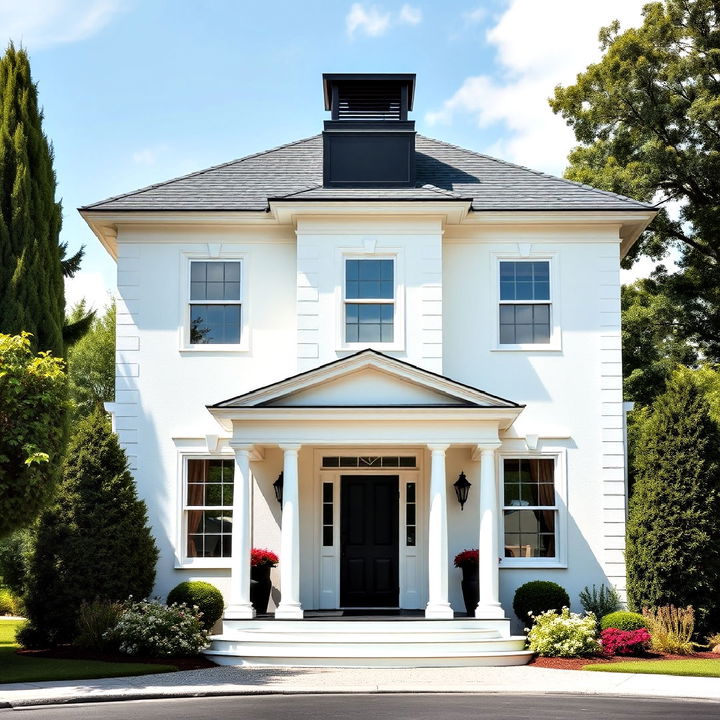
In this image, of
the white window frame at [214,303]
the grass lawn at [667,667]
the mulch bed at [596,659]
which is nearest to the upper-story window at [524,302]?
the white window frame at [214,303]

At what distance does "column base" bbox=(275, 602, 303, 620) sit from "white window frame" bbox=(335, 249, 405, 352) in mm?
5052

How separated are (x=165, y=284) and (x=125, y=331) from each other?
1.22m

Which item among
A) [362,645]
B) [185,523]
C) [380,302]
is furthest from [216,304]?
[362,645]

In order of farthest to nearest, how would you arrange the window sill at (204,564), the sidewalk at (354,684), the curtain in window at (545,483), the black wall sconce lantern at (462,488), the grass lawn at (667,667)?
the curtain in window at (545,483) < the black wall sconce lantern at (462,488) < the window sill at (204,564) < the grass lawn at (667,667) < the sidewalk at (354,684)

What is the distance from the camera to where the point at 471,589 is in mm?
19969

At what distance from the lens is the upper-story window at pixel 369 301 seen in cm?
2112

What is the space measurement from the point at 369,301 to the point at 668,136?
1546 cm

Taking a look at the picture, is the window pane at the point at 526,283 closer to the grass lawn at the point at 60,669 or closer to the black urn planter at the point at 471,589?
the black urn planter at the point at 471,589

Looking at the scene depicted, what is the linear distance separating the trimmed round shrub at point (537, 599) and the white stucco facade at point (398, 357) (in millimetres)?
675

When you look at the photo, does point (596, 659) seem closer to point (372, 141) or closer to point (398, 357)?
point (398, 357)

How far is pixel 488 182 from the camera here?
22.7 m

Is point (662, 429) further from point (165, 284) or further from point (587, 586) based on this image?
point (165, 284)

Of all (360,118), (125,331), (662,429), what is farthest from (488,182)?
(125,331)

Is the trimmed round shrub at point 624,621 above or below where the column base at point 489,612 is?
below
